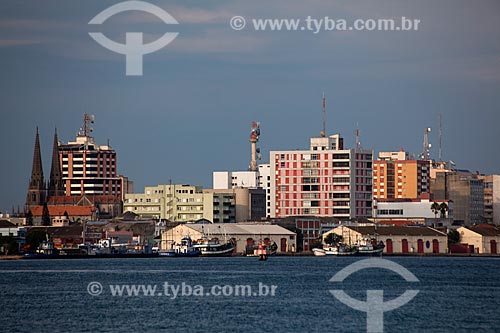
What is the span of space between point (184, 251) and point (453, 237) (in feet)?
124

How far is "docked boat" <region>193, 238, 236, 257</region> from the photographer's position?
15562 centimetres

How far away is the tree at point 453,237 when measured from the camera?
166 meters

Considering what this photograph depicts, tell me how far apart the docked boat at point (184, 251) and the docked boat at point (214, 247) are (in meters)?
0.54

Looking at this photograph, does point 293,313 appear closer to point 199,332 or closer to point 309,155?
point 199,332

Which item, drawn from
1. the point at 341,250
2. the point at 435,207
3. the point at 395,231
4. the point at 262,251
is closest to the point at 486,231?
the point at 395,231

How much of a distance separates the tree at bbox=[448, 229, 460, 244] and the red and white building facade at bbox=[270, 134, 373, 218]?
2002cm

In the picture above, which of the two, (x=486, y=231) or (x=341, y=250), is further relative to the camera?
(x=486, y=231)

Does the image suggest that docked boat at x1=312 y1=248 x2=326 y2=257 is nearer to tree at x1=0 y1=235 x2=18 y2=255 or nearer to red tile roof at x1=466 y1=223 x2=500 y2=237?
red tile roof at x1=466 y1=223 x2=500 y2=237

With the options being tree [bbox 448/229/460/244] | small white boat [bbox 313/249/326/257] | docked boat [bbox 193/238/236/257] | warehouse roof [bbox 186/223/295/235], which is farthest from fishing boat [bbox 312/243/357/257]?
tree [bbox 448/229/460/244]

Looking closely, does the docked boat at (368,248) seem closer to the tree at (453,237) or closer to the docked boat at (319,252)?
the docked boat at (319,252)

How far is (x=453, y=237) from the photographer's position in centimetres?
16688

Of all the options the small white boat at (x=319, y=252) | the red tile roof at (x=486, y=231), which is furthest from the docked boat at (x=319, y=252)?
the red tile roof at (x=486, y=231)

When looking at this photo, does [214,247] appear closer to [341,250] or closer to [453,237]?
[341,250]

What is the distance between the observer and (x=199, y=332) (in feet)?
186
